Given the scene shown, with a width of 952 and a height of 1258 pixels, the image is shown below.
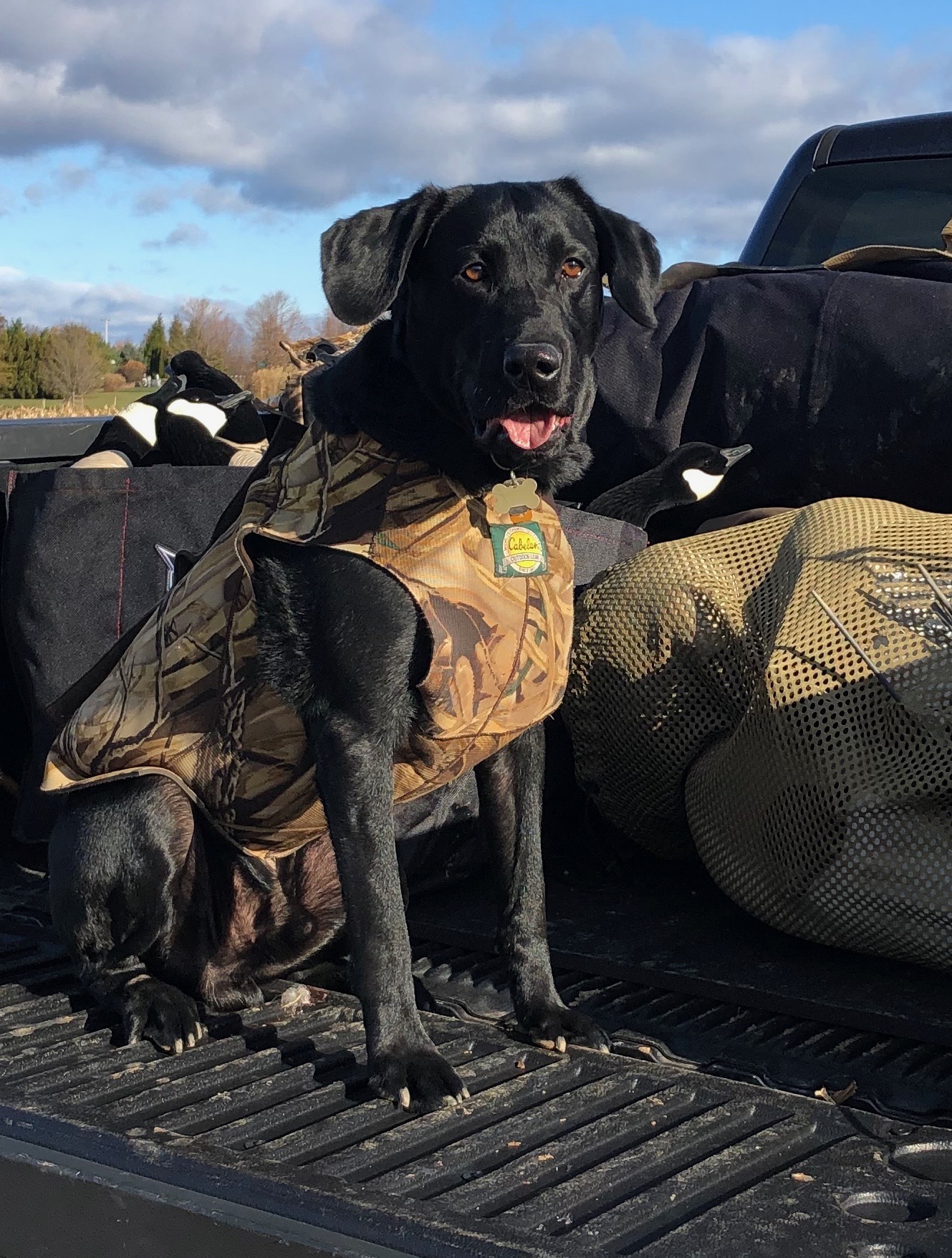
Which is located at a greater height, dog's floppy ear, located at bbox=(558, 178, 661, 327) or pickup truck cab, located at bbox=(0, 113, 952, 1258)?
dog's floppy ear, located at bbox=(558, 178, 661, 327)

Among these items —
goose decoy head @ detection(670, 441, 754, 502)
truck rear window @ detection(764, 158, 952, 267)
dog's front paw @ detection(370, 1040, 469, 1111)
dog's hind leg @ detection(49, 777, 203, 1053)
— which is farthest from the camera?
truck rear window @ detection(764, 158, 952, 267)

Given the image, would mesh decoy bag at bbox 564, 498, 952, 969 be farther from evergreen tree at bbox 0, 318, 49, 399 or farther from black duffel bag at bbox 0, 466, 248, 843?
evergreen tree at bbox 0, 318, 49, 399

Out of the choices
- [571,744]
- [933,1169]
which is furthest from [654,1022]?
[571,744]

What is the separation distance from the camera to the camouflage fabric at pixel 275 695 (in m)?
2.37

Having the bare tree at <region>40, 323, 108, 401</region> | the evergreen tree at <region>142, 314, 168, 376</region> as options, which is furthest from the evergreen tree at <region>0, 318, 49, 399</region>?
the evergreen tree at <region>142, 314, 168, 376</region>

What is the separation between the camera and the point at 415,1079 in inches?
84.8

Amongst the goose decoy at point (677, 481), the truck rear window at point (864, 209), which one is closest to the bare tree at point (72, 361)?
the truck rear window at point (864, 209)

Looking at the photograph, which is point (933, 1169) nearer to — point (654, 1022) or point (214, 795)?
point (654, 1022)

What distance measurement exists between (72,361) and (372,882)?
65.6ft

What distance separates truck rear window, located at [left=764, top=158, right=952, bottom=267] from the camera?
4133 millimetres

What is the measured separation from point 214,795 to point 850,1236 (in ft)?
4.81

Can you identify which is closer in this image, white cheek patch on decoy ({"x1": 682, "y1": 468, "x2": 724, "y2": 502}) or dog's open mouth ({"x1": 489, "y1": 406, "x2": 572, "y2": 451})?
dog's open mouth ({"x1": 489, "y1": 406, "x2": 572, "y2": 451})

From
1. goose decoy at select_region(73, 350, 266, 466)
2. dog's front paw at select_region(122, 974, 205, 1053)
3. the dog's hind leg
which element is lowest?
dog's front paw at select_region(122, 974, 205, 1053)

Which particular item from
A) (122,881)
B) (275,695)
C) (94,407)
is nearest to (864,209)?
(275,695)
